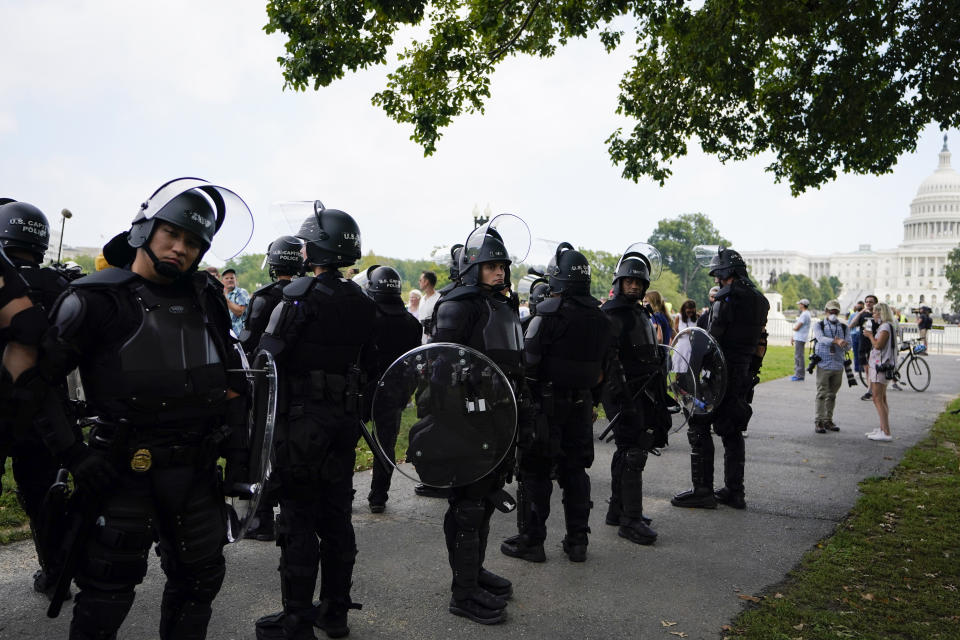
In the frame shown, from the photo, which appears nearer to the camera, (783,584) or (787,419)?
(783,584)

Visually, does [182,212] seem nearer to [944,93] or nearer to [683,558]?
[683,558]

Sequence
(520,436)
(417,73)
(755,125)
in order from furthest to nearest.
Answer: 1. (755,125)
2. (417,73)
3. (520,436)

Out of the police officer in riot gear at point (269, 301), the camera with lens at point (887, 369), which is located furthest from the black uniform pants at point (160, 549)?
the camera with lens at point (887, 369)

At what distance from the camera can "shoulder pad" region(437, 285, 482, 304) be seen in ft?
14.5

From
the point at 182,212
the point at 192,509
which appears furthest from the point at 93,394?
the point at 182,212

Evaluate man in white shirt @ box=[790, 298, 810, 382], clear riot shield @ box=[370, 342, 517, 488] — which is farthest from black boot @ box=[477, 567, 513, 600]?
man in white shirt @ box=[790, 298, 810, 382]

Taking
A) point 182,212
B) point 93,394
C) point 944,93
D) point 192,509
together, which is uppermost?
point 944,93

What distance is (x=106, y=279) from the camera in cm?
289

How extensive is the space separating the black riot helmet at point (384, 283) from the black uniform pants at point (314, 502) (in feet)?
9.21

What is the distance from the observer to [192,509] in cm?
300

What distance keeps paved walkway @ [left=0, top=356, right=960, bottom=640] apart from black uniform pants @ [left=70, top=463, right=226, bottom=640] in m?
0.99

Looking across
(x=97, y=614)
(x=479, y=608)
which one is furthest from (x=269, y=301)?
(x=97, y=614)

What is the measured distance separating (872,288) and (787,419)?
15518 centimetres

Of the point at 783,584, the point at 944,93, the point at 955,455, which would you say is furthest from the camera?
the point at 955,455
